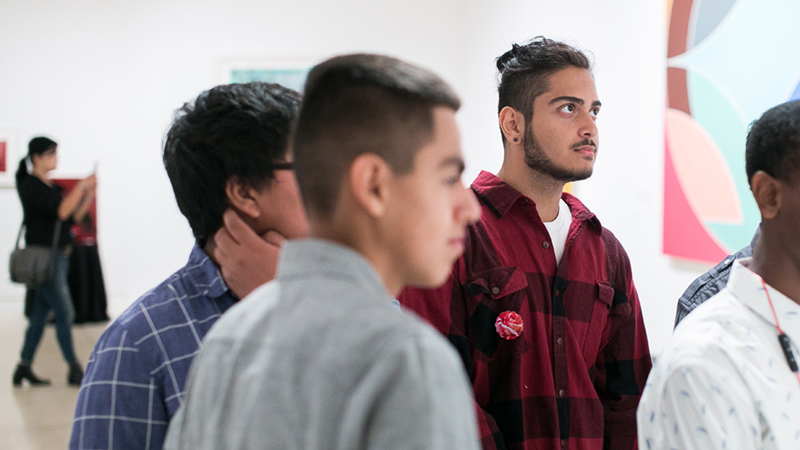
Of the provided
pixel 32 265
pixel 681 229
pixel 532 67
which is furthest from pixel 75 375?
pixel 532 67

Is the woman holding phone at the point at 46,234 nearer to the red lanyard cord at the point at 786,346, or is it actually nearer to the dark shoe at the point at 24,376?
the dark shoe at the point at 24,376

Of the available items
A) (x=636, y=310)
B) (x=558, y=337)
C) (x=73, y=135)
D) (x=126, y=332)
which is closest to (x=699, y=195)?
(x=636, y=310)

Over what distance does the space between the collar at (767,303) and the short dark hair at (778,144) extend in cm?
18

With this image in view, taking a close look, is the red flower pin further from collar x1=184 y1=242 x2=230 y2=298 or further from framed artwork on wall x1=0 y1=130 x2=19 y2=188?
framed artwork on wall x1=0 y1=130 x2=19 y2=188

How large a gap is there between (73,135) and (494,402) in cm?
719

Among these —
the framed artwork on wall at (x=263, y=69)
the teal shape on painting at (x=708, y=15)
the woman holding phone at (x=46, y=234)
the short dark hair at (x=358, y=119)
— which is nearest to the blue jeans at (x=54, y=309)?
the woman holding phone at (x=46, y=234)

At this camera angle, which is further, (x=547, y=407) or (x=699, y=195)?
(x=699, y=195)

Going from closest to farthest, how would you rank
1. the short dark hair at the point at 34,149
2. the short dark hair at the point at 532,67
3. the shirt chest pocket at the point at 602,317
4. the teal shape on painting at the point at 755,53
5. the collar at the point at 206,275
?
the collar at the point at 206,275
the shirt chest pocket at the point at 602,317
the short dark hair at the point at 532,67
the teal shape on painting at the point at 755,53
the short dark hair at the point at 34,149

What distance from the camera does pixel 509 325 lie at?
1.58 m

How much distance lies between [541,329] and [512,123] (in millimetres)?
593

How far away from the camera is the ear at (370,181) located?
67 cm

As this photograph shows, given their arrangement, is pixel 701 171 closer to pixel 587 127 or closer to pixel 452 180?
pixel 587 127

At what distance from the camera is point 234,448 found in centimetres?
61

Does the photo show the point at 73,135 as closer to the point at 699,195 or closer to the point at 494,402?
the point at 699,195
